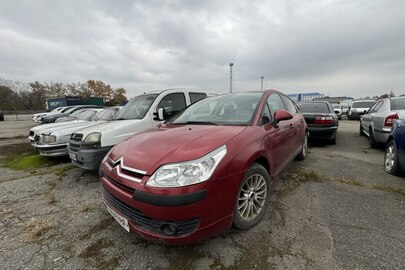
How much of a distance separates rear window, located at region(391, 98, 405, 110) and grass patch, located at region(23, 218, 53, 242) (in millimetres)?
7240

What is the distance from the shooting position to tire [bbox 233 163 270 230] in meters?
2.07

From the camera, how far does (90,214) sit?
2742mm

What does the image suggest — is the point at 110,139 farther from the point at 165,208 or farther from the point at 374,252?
the point at 374,252

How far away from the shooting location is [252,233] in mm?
2225

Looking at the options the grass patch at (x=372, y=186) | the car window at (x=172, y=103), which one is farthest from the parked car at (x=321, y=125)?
the car window at (x=172, y=103)

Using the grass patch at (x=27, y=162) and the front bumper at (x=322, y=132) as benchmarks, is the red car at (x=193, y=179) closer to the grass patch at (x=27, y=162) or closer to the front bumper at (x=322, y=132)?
the grass patch at (x=27, y=162)

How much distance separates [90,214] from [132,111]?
2.48m

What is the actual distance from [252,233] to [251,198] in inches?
14.6

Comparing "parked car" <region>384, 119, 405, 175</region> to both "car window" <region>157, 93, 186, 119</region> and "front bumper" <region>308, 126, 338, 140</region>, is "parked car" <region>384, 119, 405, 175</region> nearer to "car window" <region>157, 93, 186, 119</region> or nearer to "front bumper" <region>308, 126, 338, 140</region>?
"front bumper" <region>308, 126, 338, 140</region>

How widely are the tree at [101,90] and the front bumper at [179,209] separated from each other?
66906mm

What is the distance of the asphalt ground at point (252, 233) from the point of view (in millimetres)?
1863

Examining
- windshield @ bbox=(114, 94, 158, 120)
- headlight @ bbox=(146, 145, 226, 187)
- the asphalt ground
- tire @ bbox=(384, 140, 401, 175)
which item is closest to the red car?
headlight @ bbox=(146, 145, 226, 187)

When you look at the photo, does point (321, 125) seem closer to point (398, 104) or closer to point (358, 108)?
point (398, 104)

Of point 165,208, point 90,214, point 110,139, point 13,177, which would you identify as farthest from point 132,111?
point 165,208
